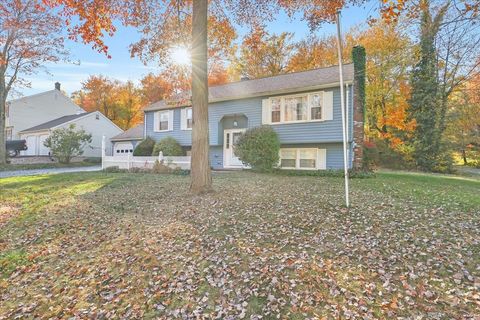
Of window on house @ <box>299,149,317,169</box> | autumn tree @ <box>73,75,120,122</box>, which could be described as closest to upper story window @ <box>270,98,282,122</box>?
window on house @ <box>299,149,317,169</box>

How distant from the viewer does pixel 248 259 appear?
4129 mm

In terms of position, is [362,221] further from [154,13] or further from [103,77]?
[103,77]

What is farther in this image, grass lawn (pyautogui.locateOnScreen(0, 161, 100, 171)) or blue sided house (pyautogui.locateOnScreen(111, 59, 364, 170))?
grass lawn (pyautogui.locateOnScreen(0, 161, 100, 171))

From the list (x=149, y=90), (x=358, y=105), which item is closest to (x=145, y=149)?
(x=358, y=105)

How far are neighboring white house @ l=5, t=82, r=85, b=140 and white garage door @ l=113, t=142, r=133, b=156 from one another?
41.5 feet

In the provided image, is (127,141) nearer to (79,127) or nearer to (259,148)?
(79,127)

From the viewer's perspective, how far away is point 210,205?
6.90m

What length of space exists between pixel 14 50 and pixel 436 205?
2558 centimetres

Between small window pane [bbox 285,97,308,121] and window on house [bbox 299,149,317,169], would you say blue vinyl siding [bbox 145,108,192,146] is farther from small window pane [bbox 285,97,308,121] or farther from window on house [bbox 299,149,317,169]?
window on house [bbox 299,149,317,169]

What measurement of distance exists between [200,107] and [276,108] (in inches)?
308

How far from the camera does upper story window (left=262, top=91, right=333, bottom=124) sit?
13.4m

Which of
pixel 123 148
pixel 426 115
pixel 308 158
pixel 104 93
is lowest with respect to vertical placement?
pixel 308 158

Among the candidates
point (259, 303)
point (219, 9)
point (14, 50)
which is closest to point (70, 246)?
point (259, 303)

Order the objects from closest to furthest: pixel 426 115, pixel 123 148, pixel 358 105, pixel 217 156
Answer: pixel 358 105
pixel 217 156
pixel 426 115
pixel 123 148
